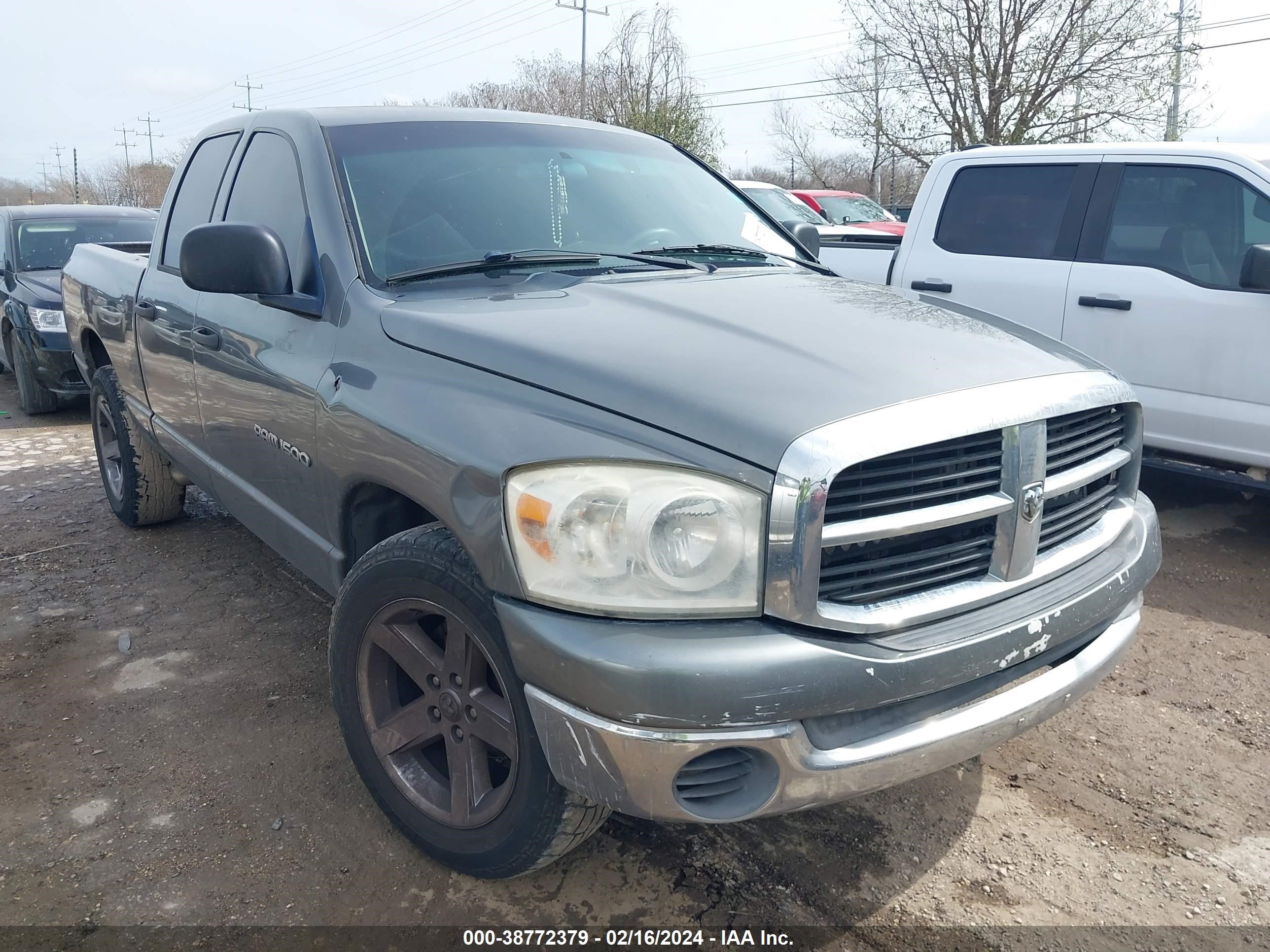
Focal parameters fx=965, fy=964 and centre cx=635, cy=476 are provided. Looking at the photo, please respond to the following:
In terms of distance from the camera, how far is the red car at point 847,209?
43.6 feet

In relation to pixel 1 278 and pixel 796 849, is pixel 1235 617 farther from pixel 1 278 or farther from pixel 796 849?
pixel 1 278

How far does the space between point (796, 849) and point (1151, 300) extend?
3.52 meters

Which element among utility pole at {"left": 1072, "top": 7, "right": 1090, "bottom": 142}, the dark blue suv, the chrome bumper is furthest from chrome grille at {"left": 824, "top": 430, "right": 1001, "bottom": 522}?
utility pole at {"left": 1072, "top": 7, "right": 1090, "bottom": 142}

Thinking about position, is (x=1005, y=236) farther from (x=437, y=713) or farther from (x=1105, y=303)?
(x=437, y=713)

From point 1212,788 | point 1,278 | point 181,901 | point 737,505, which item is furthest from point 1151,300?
point 1,278

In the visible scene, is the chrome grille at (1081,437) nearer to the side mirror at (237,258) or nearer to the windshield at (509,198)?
the windshield at (509,198)

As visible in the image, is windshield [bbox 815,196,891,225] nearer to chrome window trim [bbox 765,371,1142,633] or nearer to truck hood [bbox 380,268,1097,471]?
truck hood [bbox 380,268,1097,471]

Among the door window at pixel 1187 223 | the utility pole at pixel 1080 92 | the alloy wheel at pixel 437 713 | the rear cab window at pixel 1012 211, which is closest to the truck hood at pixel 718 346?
the alloy wheel at pixel 437 713

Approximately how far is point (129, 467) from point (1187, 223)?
5239 mm

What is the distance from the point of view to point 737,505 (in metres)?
1.75

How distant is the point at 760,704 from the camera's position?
172 cm

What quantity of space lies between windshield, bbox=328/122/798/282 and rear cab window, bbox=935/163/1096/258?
2.37m

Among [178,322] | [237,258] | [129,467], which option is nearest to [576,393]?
[237,258]

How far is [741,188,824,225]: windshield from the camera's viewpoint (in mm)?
9859
